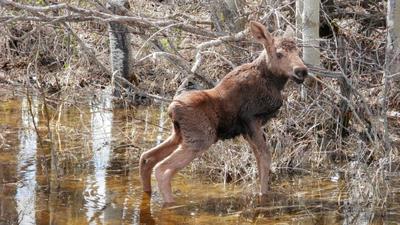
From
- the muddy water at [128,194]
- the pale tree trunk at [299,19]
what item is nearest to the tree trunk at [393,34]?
the pale tree trunk at [299,19]

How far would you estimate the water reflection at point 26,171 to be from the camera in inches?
307

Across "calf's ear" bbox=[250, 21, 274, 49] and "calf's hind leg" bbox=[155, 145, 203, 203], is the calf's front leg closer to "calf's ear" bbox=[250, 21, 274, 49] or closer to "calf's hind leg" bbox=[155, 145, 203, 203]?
"calf's hind leg" bbox=[155, 145, 203, 203]

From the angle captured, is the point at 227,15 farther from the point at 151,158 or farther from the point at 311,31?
the point at 151,158

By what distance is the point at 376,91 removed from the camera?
10672mm

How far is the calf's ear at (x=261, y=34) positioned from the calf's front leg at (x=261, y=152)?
35.5 inches

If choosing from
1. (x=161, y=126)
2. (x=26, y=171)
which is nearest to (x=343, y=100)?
(x=161, y=126)

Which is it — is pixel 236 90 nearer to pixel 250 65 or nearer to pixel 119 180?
pixel 250 65

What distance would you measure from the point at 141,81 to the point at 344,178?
6.20 metres

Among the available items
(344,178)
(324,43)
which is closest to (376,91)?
(324,43)

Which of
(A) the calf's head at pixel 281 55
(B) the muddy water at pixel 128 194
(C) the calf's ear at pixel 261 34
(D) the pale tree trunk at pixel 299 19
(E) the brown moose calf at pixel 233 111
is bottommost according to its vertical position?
(B) the muddy water at pixel 128 194

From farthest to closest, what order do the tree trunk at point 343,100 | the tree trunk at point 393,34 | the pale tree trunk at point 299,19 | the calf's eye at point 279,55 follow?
1. the tree trunk at point 343,100
2. the pale tree trunk at point 299,19
3. the tree trunk at point 393,34
4. the calf's eye at point 279,55

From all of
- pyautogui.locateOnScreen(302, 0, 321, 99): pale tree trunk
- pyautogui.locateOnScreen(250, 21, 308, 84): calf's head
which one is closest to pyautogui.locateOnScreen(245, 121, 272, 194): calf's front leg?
pyautogui.locateOnScreen(250, 21, 308, 84): calf's head

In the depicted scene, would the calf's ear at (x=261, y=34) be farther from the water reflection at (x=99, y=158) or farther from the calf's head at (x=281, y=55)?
the water reflection at (x=99, y=158)

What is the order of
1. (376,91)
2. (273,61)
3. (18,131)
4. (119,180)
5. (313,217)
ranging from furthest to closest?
(18,131)
(376,91)
(119,180)
(273,61)
(313,217)
